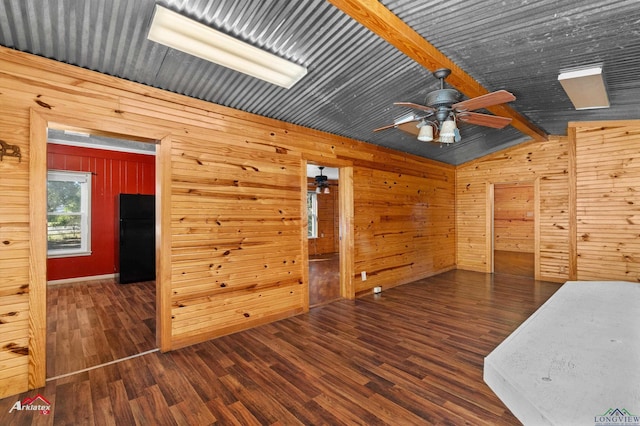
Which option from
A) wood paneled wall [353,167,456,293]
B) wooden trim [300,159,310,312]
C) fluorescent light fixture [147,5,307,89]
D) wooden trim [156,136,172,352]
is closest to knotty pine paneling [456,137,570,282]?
wood paneled wall [353,167,456,293]

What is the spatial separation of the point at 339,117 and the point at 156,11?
244 cm

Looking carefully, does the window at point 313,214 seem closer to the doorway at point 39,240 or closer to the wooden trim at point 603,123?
the wooden trim at point 603,123

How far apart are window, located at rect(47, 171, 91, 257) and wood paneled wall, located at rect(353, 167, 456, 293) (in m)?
5.59

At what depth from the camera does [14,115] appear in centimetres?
227

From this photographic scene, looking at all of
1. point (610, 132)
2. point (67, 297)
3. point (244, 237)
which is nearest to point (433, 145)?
point (610, 132)

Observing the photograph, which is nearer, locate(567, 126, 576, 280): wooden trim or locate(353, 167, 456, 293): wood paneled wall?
locate(567, 126, 576, 280): wooden trim

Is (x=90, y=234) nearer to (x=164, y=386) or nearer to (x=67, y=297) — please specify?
(x=67, y=297)

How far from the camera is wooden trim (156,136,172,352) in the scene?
2918 millimetres

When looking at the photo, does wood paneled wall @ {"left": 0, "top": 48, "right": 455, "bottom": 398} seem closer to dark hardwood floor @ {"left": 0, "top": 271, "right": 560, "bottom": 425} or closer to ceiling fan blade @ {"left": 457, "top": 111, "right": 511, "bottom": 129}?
dark hardwood floor @ {"left": 0, "top": 271, "right": 560, "bottom": 425}

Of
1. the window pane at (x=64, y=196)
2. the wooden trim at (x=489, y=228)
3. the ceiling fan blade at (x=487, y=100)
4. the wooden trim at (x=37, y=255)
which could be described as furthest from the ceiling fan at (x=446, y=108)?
the window pane at (x=64, y=196)

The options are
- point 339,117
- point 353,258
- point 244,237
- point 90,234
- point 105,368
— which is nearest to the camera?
point 105,368

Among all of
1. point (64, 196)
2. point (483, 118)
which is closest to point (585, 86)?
point (483, 118)

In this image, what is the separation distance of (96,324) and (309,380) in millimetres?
3043
